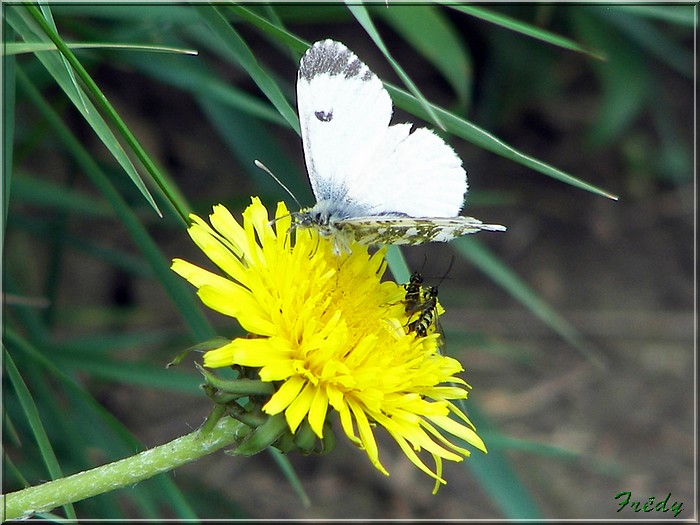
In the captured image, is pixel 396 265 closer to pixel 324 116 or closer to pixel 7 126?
pixel 324 116

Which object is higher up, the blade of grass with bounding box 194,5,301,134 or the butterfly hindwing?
the blade of grass with bounding box 194,5,301,134

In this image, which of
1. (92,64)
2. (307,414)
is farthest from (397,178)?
(92,64)

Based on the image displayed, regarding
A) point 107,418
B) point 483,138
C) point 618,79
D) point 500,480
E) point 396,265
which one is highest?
point 483,138

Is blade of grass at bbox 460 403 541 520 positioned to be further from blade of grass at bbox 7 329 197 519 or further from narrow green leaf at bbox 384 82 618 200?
narrow green leaf at bbox 384 82 618 200

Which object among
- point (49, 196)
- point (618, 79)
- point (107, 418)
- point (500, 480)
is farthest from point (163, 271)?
point (618, 79)

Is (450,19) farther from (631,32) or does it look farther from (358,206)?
(358,206)

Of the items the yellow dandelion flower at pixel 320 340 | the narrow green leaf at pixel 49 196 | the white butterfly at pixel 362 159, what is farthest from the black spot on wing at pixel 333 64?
the narrow green leaf at pixel 49 196

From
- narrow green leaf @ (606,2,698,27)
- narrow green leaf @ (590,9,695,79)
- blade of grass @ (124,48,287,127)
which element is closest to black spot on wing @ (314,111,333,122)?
blade of grass @ (124,48,287,127)
